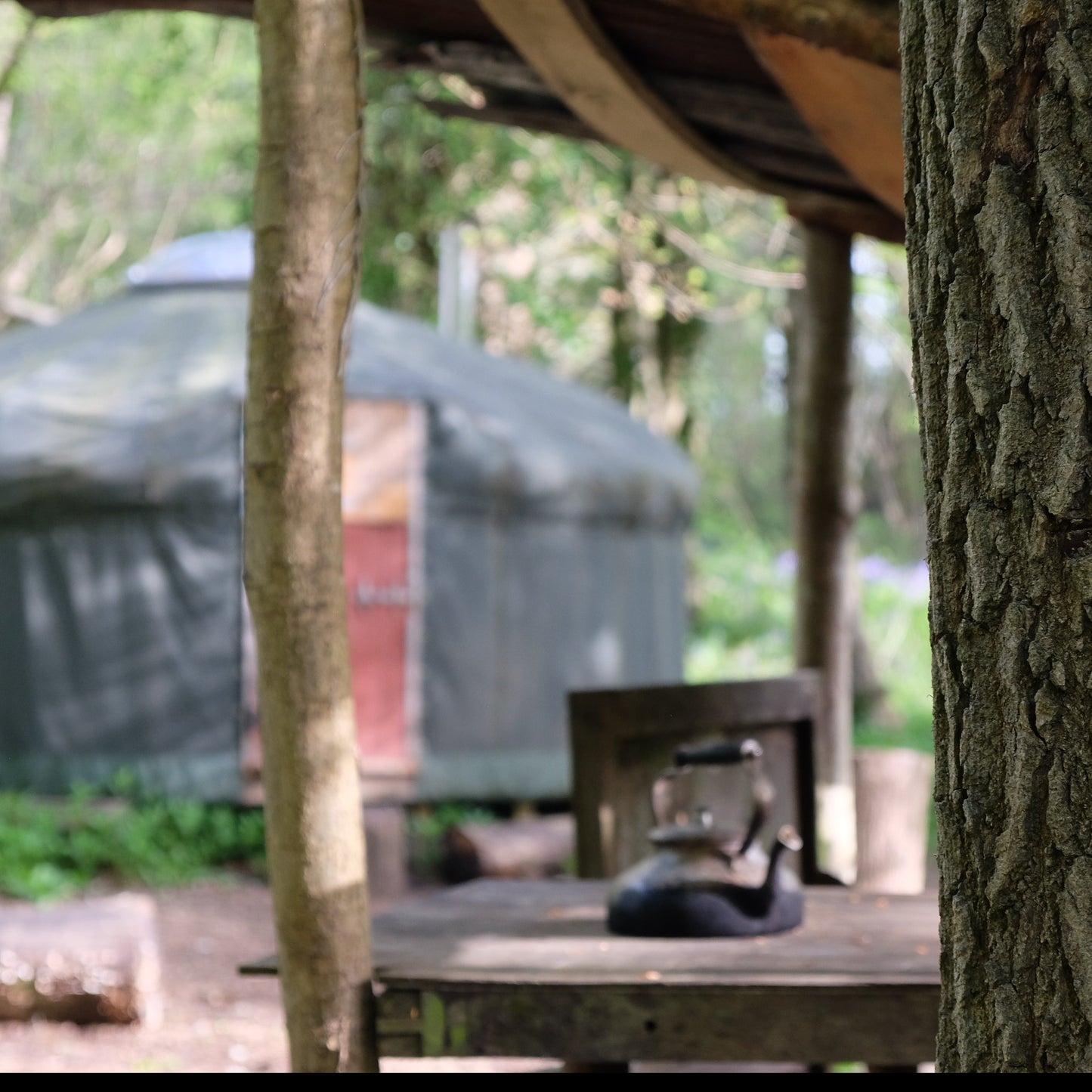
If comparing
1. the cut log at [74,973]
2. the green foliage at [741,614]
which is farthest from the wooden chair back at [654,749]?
the green foliage at [741,614]

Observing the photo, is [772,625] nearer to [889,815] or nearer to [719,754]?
[889,815]

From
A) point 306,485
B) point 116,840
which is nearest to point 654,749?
point 306,485

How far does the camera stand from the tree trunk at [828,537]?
16.4 ft

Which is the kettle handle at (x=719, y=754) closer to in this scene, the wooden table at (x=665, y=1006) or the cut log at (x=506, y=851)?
the wooden table at (x=665, y=1006)

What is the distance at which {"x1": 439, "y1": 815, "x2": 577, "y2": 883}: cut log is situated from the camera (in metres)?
7.52

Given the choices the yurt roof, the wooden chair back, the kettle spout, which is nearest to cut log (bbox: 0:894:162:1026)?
the wooden chair back

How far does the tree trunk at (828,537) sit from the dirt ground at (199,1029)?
1.42 m

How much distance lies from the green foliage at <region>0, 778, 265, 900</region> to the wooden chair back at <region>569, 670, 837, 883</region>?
408 centimetres

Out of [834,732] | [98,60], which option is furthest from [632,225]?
[98,60]

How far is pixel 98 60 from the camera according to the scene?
47.7 ft

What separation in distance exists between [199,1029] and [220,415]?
3.79 metres

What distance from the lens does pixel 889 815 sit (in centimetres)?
477

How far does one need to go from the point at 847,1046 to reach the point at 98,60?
14.1 meters

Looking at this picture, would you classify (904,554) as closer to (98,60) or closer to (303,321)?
(98,60)
